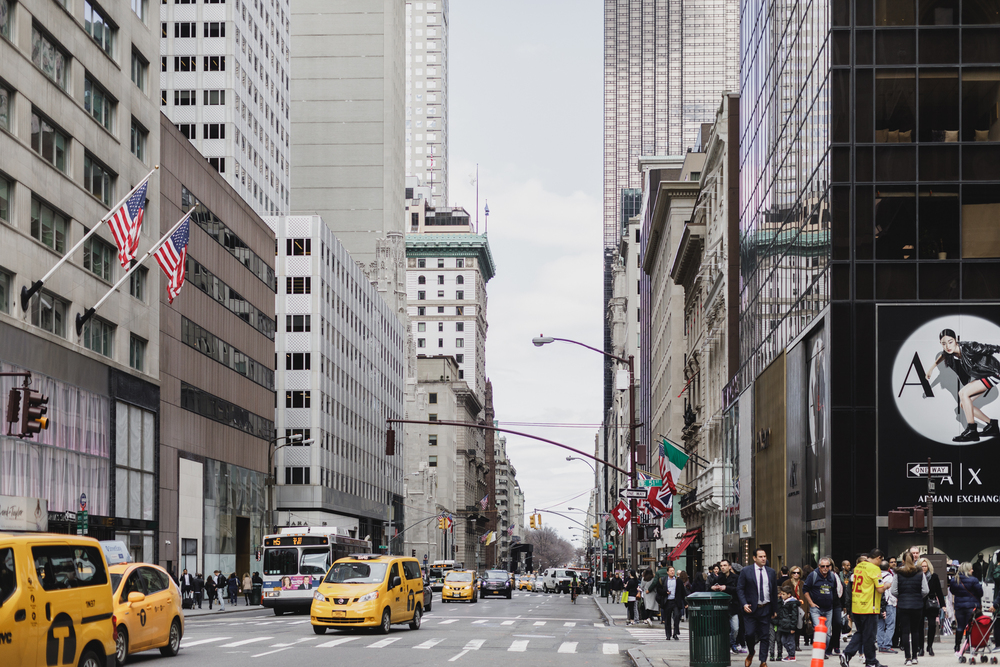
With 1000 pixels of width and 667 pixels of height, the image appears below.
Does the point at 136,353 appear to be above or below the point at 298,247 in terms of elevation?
below

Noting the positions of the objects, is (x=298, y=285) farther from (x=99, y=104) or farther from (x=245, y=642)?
(x=245, y=642)

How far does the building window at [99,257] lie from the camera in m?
50.4

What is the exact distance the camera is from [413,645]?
26.3 meters

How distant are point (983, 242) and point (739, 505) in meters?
20.1

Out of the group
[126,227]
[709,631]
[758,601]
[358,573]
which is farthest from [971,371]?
[126,227]

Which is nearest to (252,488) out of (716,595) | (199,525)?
(199,525)

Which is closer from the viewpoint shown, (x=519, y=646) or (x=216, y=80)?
(x=519, y=646)

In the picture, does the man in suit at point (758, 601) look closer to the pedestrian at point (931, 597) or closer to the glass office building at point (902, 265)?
the pedestrian at point (931, 597)

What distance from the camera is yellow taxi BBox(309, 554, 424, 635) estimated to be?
1164 inches

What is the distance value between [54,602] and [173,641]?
9.05 metres

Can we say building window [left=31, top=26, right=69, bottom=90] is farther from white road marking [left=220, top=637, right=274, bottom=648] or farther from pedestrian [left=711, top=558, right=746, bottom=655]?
pedestrian [left=711, top=558, right=746, bottom=655]

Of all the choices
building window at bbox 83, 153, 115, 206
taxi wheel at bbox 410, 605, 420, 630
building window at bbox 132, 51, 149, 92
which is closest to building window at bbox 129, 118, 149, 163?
building window at bbox 132, 51, 149, 92

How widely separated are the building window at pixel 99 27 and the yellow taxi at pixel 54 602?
3932 cm

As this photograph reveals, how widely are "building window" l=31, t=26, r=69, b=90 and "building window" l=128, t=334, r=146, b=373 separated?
11708mm
